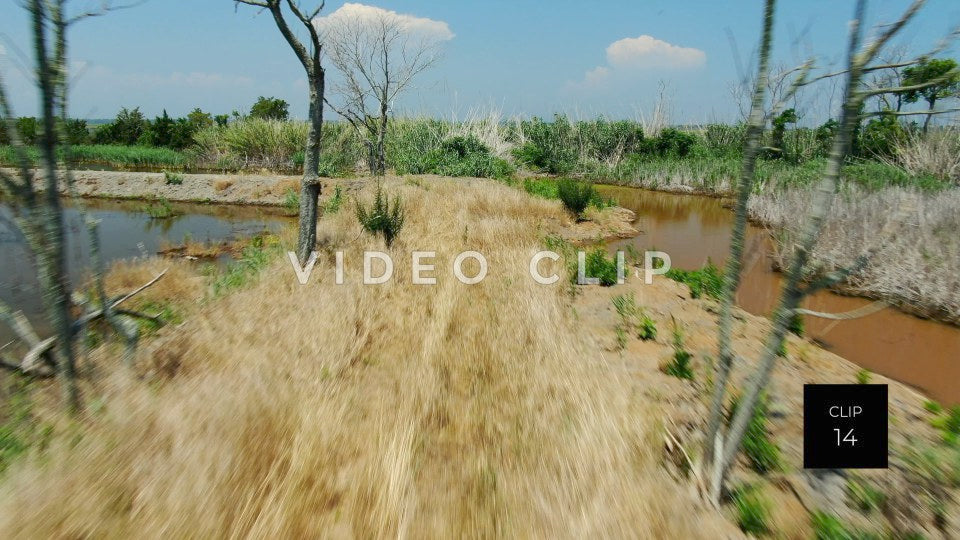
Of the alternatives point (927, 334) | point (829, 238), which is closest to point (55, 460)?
point (927, 334)

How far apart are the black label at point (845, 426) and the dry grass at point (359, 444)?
21.7 inches

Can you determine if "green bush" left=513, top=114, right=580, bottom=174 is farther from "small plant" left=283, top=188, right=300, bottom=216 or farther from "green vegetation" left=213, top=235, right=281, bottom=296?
"green vegetation" left=213, top=235, right=281, bottom=296

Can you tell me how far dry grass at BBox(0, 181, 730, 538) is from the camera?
5.46ft

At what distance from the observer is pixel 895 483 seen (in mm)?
2076

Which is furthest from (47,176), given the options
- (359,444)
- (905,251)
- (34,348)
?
(905,251)

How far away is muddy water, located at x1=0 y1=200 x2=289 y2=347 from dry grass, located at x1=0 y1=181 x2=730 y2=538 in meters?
3.62

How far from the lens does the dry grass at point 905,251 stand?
5109 millimetres

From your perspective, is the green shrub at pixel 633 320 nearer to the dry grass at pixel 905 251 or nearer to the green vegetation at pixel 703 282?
the green vegetation at pixel 703 282

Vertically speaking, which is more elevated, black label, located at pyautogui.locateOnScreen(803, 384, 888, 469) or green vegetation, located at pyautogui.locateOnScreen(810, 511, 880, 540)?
black label, located at pyautogui.locateOnScreen(803, 384, 888, 469)

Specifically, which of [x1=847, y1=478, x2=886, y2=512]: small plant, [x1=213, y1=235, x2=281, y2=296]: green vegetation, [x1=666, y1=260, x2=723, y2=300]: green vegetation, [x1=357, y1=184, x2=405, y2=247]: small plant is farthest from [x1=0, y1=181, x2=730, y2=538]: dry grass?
[x1=357, y1=184, x2=405, y2=247]: small plant

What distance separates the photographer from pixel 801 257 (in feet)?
5.26

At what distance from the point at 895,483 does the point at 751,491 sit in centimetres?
69

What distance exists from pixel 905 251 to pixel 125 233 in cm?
1257

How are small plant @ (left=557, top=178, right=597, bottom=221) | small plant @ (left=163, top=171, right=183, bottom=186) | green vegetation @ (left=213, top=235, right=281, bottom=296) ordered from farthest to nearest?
small plant @ (left=163, top=171, right=183, bottom=186), small plant @ (left=557, top=178, right=597, bottom=221), green vegetation @ (left=213, top=235, right=281, bottom=296)
